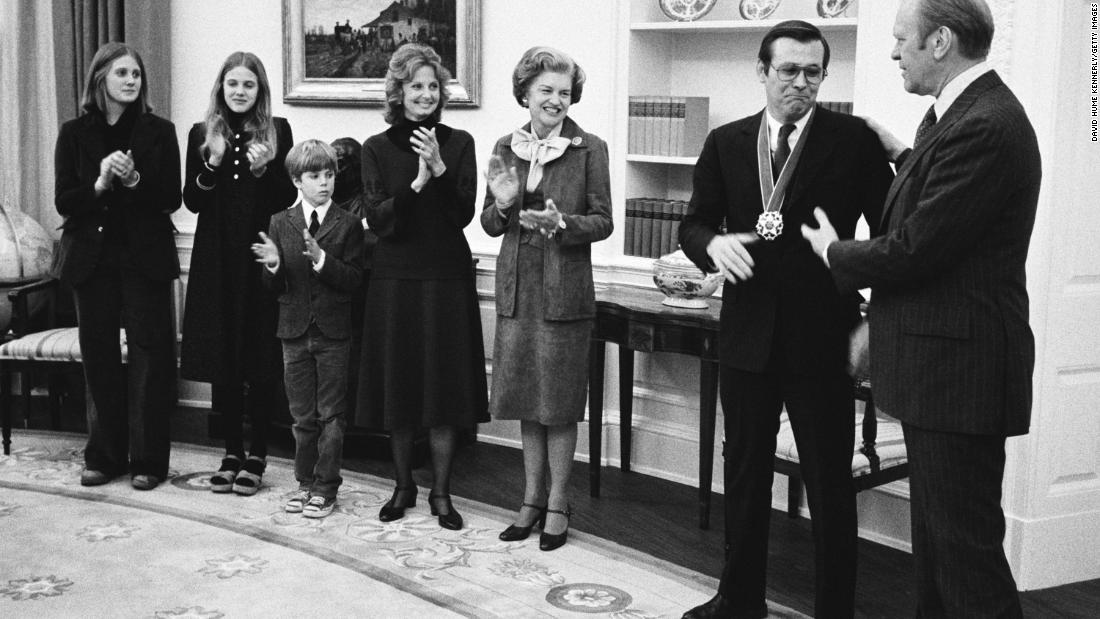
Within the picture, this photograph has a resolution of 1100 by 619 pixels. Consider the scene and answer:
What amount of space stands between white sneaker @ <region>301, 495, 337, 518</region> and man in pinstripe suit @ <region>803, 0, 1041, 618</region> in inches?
98.6

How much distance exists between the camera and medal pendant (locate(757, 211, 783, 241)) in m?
3.04

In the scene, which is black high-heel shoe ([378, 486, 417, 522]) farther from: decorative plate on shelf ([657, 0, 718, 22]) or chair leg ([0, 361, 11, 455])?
decorative plate on shelf ([657, 0, 718, 22])

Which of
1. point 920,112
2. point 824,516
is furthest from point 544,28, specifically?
point 824,516

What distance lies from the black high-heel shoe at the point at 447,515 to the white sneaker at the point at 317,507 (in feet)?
1.30

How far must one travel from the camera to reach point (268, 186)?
15.0 ft

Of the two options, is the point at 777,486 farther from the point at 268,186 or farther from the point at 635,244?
the point at 268,186

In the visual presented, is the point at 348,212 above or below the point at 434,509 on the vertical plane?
above

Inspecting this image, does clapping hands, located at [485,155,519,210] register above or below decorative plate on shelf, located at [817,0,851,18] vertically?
below

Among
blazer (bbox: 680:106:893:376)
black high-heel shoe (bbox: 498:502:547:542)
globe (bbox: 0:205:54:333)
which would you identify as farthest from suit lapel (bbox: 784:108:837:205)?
globe (bbox: 0:205:54:333)

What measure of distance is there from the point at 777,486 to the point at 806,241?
200cm

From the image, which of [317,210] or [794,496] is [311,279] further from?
[794,496]

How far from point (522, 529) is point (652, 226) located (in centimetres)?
161

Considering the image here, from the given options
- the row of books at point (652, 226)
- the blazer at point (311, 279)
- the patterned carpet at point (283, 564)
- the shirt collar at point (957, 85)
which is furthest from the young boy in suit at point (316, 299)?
the shirt collar at point (957, 85)

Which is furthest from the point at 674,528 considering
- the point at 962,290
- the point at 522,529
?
the point at 962,290
